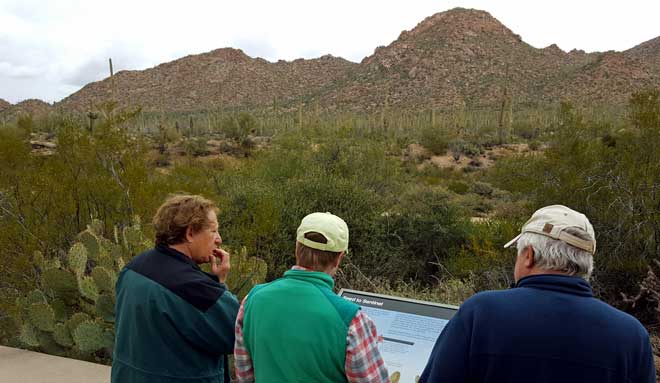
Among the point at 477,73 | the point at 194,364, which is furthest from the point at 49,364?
the point at 477,73

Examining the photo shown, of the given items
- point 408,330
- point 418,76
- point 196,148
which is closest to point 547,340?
point 408,330

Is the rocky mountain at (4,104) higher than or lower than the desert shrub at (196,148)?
higher

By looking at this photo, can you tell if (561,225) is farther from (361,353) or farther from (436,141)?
(436,141)

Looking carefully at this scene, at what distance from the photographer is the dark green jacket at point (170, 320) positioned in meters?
2.86

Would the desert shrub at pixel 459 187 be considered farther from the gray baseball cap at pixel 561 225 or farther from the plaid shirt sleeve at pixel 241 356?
the gray baseball cap at pixel 561 225

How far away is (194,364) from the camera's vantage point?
299cm

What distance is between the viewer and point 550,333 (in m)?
2.05

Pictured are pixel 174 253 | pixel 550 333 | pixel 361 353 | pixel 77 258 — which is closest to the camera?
pixel 550 333

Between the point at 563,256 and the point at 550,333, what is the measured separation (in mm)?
295

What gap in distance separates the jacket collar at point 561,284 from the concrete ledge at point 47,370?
4.02 meters

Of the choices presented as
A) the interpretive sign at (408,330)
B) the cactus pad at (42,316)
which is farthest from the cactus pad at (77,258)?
the interpretive sign at (408,330)

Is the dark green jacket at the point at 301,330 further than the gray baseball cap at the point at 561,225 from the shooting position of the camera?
Yes

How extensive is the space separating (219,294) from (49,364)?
11.2 feet

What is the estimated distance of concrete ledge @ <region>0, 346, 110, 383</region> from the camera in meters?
5.02
